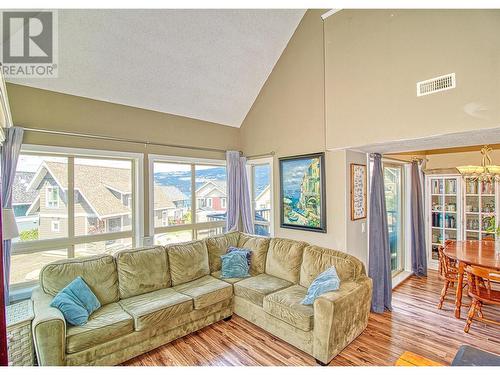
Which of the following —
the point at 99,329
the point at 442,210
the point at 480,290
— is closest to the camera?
the point at 99,329

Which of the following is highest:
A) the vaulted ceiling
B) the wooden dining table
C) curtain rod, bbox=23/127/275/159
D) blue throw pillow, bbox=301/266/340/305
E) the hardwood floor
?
the vaulted ceiling

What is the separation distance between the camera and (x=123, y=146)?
3568 mm

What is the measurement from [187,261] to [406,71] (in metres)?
3.43

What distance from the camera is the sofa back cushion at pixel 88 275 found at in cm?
258

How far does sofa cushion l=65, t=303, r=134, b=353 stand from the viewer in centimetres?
214

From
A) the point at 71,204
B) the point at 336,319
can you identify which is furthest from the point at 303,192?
the point at 71,204

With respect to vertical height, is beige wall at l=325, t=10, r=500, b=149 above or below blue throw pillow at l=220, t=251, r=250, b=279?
above

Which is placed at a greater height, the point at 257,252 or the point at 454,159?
the point at 454,159

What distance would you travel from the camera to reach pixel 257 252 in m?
3.77

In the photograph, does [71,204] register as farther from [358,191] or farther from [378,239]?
[378,239]

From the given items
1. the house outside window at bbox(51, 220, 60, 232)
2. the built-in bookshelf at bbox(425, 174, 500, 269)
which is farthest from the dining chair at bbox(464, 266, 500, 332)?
the house outside window at bbox(51, 220, 60, 232)

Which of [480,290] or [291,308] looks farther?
[480,290]

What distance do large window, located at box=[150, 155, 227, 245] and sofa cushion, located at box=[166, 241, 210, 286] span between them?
2.31 feet

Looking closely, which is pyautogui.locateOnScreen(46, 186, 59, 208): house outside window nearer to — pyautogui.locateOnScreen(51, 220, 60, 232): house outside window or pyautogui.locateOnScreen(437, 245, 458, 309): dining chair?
pyautogui.locateOnScreen(51, 220, 60, 232): house outside window
